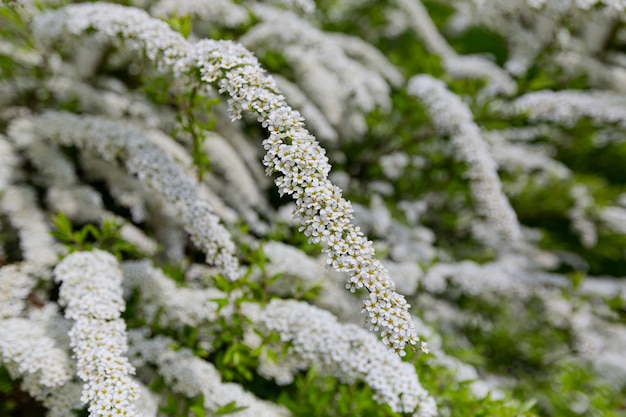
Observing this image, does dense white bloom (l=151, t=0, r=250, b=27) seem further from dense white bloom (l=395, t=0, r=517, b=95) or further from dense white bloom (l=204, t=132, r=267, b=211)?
dense white bloom (l=395, t=0, r=517, b=95)

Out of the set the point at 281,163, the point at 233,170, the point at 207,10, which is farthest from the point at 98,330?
the point at 207,10

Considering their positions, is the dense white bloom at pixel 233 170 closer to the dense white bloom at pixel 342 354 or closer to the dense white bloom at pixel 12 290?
the dense white bloom at pixel 342 354

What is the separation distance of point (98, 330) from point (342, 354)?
121cm

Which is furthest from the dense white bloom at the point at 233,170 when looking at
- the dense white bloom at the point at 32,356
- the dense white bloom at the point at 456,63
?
the dense white bloom at the point at 456,63

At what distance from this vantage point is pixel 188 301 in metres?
2.93

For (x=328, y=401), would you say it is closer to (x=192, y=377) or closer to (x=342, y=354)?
(x=342, y=354)

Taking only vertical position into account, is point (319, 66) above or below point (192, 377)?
above

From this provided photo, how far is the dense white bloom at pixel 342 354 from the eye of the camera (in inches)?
99.6

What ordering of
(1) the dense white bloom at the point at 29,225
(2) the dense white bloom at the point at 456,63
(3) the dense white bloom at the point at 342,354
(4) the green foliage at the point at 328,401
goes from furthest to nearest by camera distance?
(2) the dense white bloom at the point at 456,63 < (1) the dense white bloom at the point at 29,225 < (4) the green foliage at the point at 328,401 < (3) the dense white bloom at the point at 342,354

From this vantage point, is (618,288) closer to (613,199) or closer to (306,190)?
(613,199)

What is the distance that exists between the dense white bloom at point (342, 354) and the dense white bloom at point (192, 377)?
0.86 ft

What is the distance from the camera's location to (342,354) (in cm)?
265

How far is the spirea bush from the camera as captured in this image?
2.37m

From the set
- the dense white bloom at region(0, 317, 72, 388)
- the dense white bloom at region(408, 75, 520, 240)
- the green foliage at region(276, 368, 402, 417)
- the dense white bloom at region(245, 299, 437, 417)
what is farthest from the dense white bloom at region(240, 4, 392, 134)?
the dense white bloom at region(0, 317, 72, 388)
